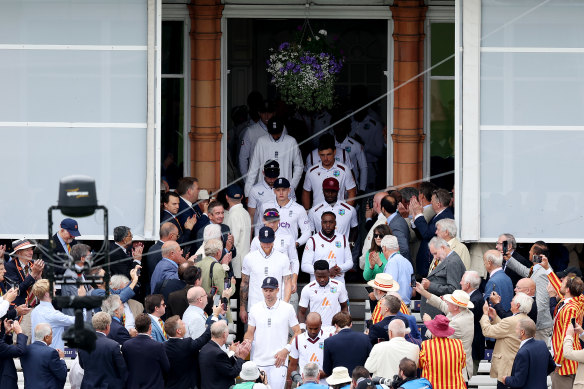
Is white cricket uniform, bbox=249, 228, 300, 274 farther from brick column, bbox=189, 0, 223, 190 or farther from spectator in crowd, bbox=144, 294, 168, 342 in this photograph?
brick column, bbox=189, 0, 223, 190

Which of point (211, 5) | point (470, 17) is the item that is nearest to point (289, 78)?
point (211, 5)

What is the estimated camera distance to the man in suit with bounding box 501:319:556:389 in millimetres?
13664

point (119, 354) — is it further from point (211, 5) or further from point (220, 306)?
point (211, 5)

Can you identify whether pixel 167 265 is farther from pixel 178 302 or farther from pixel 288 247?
pixel 288 247

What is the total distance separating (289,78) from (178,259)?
4.30 meters

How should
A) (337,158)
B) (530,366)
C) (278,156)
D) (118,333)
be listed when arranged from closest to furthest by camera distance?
(530,366) < (118,333) < (278,156) < (337,158)

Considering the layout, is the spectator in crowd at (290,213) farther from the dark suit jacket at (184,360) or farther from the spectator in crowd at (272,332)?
the dark suit jacket at (184,360)

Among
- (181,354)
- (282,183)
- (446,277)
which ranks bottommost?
(181,354)

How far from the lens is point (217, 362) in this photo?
13.6 metres

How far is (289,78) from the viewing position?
18.8 m

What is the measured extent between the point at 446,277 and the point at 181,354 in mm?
2978

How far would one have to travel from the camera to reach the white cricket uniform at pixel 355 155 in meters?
18.6

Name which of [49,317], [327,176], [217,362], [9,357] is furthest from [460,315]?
[9,357]

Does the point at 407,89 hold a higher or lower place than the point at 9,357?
higher
